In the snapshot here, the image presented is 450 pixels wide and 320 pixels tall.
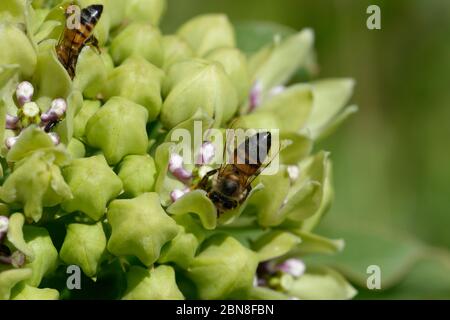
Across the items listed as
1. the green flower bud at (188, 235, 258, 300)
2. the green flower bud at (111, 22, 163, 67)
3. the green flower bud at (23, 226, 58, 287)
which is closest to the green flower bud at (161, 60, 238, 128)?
the green flower bud at (111, 22, 163, 67)

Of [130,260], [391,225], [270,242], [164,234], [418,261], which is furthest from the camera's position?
[391,225]

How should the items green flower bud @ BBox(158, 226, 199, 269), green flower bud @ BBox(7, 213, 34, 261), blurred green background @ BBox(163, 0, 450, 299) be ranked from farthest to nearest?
blurred green background @ BBox(163, 0, 450, 299) → green flower bud @ BBox(158, 226, 199, 269) → green flower bud @ BBox(7, 213, 34, 261)

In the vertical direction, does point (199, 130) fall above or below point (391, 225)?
above

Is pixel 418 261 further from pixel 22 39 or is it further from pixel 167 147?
pixel 22 39

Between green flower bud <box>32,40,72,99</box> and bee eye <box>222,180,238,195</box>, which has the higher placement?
green flower bud <box>32,40,72,99</box>

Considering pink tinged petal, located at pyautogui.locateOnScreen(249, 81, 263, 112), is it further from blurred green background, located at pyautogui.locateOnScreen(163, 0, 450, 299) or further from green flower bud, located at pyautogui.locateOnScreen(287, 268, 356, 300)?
blurred green background, located at pyautogui.locateOnScreen(163, 0, 450, 299)

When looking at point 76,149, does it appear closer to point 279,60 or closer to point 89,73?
point 89,73
